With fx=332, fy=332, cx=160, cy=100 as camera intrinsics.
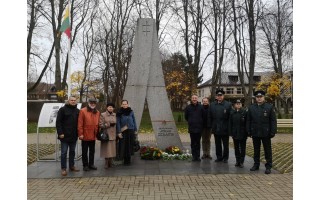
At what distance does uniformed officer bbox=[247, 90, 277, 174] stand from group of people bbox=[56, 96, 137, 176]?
3.19 m

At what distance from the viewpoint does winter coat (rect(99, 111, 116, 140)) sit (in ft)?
28.4

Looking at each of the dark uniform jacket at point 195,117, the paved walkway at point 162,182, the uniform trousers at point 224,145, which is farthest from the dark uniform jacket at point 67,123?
the uniform trousers at point 224,145

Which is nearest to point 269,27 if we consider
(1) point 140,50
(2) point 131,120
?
(1) point 140,50

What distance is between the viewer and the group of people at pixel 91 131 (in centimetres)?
834

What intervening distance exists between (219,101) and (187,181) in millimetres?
2971

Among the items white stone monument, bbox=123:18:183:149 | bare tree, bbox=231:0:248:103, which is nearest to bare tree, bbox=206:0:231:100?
bare tree, bbox=231:0:248:103

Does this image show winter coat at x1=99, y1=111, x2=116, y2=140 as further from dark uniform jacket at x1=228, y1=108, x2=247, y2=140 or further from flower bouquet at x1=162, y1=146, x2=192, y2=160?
dark uniform jacket at x1=228, y1=108, x2=247, y2=140

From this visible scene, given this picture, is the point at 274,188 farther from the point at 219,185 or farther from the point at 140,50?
the point at 140,50

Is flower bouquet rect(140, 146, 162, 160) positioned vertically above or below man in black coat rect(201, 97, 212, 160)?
below

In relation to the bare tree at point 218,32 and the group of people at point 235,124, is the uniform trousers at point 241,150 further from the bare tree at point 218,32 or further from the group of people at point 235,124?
the bare tree at point 218,32

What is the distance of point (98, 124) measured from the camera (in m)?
8.62

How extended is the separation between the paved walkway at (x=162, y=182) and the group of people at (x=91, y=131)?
371mm

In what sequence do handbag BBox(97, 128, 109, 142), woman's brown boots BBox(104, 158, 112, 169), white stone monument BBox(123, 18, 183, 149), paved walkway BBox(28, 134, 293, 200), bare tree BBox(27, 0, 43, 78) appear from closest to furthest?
paved walkway BBox(28, 134, 293, 200), handbag BBox(97, 128, 109, 142), woman's brown boots BBox(104, 158, 112, 169), white stone monument BBox(123, 18, 183, 149), bare tree BBox(27, 0, 43, 78)

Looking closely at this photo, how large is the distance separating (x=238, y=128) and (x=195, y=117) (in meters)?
1.34
